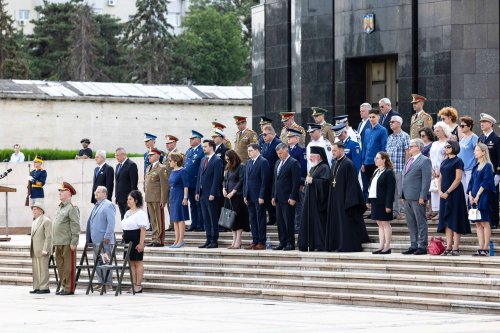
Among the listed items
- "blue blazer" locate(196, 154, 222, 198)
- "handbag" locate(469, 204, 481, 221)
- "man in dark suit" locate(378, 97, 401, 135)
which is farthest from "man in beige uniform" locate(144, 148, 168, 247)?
"handbag" locate(469, 204, 481, 221)

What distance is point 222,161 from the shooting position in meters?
22.8

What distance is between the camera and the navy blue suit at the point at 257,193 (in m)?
21.7

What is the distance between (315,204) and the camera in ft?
69.2

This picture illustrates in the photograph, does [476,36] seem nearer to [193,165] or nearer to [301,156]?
[301,156]

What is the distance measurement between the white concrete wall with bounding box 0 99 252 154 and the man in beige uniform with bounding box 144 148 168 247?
19593 mm

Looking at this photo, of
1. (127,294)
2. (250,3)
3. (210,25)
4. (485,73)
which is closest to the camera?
(127,294)

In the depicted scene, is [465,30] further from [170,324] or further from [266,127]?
[170,324]

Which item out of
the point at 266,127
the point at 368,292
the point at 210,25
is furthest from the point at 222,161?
the point at 210,25

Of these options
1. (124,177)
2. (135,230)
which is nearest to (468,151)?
(135,230)

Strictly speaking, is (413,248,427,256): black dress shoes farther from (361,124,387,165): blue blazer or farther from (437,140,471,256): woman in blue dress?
(361,124,387,165): blue blazer

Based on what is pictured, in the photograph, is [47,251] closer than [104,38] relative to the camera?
Yes

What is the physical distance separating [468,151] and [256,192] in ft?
11.6

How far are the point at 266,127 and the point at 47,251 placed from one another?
414cm

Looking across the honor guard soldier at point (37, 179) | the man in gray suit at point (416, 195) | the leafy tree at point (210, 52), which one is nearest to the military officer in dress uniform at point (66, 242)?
the man in gray suit at point (416, 195)
